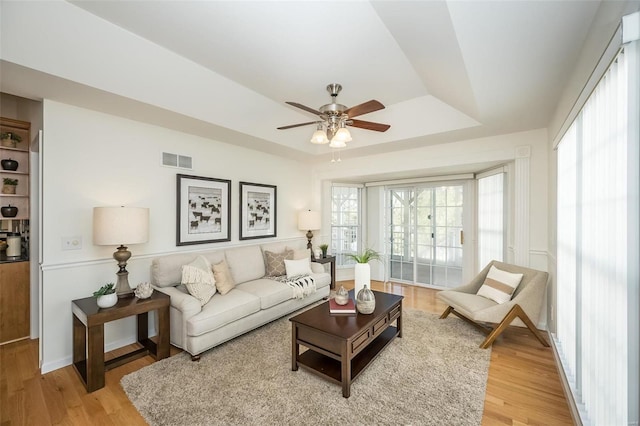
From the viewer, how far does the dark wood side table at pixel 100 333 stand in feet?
7.16

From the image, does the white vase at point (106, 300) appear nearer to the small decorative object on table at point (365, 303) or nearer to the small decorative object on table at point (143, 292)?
the small decorative object on table at point (143, 292)

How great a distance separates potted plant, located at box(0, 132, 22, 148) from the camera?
10.1 feet

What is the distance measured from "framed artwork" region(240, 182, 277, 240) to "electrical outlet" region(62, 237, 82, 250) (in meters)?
1.89

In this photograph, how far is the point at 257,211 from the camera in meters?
4.41

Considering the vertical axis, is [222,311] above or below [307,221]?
below

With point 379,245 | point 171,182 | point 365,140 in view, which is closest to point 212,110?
point 171,182

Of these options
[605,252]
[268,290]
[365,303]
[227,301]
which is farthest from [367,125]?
[227,301]

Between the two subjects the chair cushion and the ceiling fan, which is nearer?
the ceiling fan

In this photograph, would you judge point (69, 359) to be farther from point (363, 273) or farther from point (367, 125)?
point (367, 125)

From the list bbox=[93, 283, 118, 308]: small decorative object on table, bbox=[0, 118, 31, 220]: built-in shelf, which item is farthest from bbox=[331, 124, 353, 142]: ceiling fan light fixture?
bbox=[0, 118, 31, 220]: built-in shelf

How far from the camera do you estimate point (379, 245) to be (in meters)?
5.56

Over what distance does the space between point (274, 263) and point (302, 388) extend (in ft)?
6.69

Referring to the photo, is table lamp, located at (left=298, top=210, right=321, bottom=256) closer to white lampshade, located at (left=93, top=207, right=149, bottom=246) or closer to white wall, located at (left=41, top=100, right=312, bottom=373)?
white wall, located at (left=41, top=100, right=312, bottom=373)

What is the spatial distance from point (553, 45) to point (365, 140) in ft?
8.22
